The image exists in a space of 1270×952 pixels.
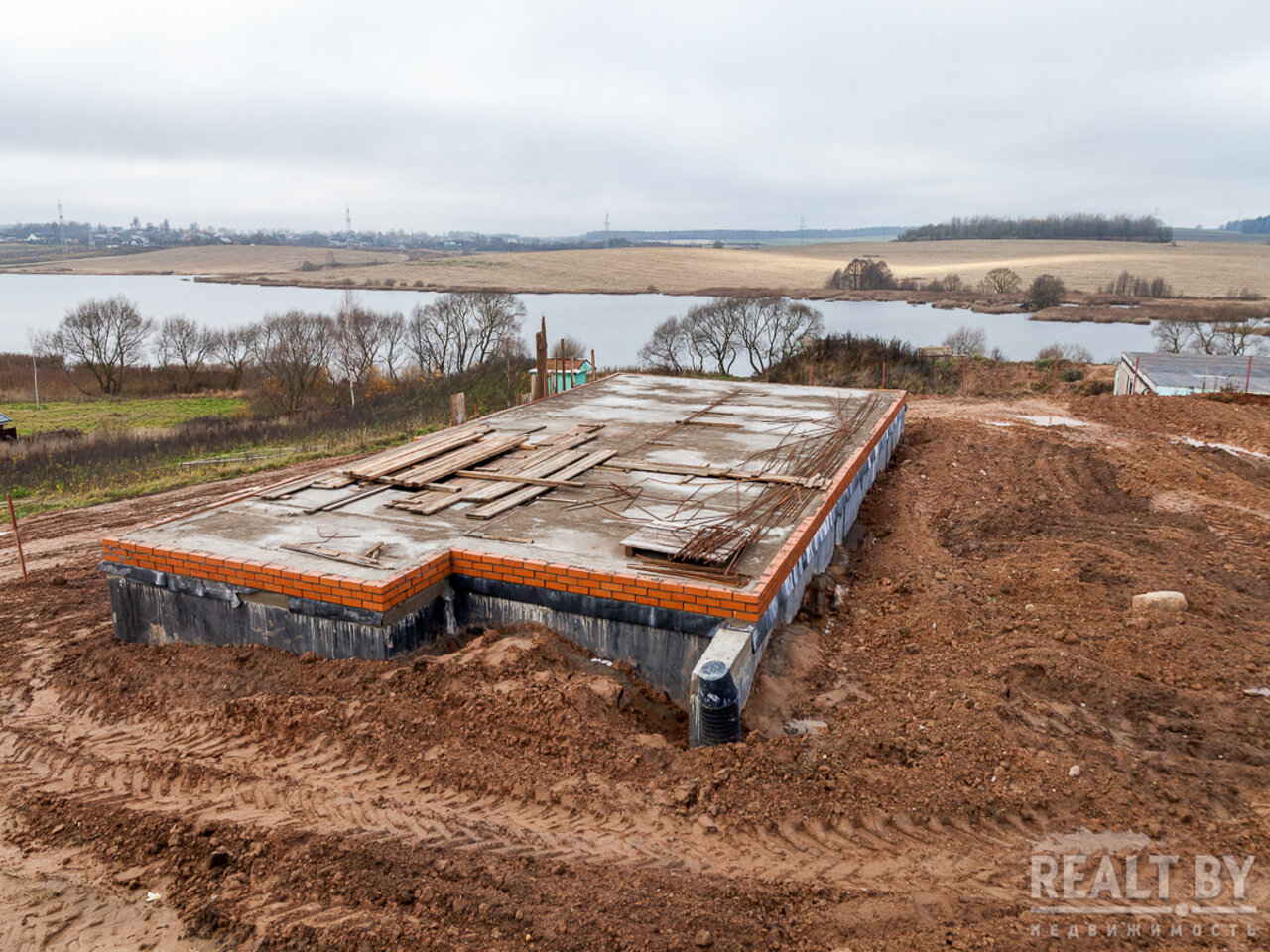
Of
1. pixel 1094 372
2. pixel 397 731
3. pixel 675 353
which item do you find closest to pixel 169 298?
pixel 675 353

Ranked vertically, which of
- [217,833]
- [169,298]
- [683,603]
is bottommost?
[217,833]

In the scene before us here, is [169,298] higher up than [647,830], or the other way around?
[169,298]

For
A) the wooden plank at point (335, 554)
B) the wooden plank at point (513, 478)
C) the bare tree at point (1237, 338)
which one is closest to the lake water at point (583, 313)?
the bare tree at point (1237, 338)

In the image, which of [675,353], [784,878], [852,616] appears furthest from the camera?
[675,353]

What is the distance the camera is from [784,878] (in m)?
3.64

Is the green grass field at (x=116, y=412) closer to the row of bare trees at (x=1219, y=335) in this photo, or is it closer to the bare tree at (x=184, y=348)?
the bare tree at (x=184, y=348)

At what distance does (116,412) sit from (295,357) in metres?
7.27

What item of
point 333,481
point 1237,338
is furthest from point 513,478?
point 1237,338

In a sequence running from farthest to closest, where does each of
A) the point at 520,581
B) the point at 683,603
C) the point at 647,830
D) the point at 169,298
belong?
the point at 169,298 < the point at 520,581 < the point at 683,603 < the point at 647,830

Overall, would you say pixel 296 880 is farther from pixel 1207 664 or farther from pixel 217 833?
pixel 1207 664

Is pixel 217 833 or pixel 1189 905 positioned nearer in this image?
pixel 1189 905

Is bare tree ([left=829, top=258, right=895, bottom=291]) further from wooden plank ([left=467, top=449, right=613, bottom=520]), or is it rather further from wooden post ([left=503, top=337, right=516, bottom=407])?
wooden plank ([left=467, top=449, right=613, bottom=520])

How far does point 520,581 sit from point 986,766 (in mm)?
3334

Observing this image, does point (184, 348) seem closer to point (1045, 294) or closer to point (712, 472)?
point (712, 472)
